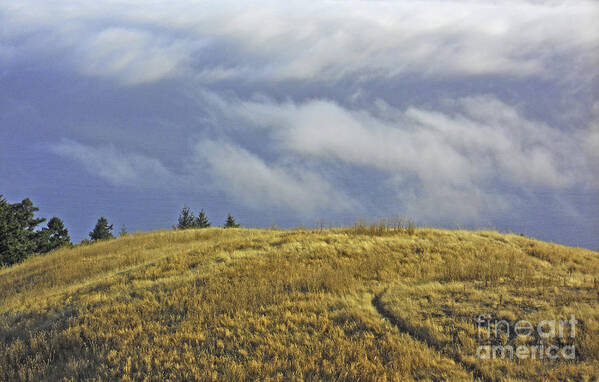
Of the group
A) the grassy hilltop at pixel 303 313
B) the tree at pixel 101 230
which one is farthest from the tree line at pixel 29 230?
the grassy hilltop at pixel 303 313

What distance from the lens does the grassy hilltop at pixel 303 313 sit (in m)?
6.09

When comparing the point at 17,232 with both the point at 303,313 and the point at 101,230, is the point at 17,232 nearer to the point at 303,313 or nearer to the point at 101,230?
the point at 101,230

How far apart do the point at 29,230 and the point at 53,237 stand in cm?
408

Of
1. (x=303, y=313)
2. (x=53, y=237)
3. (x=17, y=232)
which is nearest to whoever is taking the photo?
(x=303, y=313)

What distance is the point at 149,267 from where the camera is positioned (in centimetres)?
1204

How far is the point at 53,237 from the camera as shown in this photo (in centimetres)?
5066

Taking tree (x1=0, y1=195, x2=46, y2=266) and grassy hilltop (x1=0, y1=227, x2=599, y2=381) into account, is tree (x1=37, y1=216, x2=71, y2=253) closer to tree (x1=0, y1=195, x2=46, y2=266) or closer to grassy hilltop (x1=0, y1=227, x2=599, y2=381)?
tree (x1=0, y1=195, x2=46, y2=266)

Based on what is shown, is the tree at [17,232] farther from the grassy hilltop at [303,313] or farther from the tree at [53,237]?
the grassy hilltop at [303,313]

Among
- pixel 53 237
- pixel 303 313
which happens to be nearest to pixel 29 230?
pixel 53 237

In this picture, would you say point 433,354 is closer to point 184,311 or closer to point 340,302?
point 340,302

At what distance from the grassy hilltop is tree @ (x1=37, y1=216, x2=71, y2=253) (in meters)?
41.8

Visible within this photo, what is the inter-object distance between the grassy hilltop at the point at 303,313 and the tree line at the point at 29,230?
78.0 ft

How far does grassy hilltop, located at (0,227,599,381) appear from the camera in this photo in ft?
20.0

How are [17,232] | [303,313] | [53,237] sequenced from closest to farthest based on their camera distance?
[303,313] < [17,232] < [53,237]
